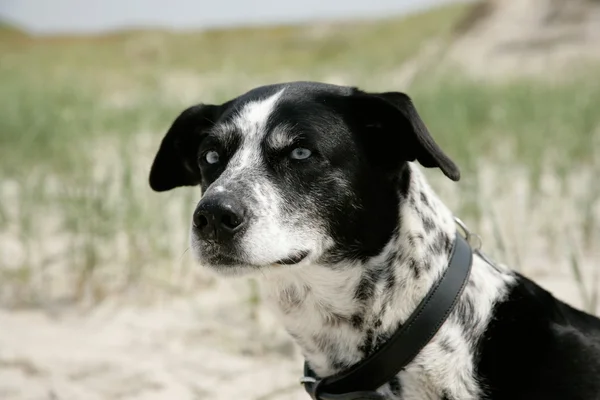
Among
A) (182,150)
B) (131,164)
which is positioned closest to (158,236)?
(131,164)

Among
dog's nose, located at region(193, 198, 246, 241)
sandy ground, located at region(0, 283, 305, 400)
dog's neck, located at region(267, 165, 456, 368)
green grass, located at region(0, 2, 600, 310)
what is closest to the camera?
dog's nose, located at region(193, 198, 246, 241)

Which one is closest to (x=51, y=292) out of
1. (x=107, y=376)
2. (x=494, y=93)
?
(x=107, y=376)

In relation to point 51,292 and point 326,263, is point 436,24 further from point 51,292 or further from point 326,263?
point 326,263

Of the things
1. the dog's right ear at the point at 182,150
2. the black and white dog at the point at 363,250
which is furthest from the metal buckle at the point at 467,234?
the dog's right ear at the point at 182,150

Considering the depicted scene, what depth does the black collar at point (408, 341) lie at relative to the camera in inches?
79.2

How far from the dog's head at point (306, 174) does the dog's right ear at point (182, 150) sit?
24 cm

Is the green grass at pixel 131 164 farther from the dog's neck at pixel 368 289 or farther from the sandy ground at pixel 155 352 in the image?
the dog's neck at pixel 368 289

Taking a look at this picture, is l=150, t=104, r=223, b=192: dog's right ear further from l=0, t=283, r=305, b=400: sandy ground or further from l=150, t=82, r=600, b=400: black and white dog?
l=0, t=283, r=305, b=400: sandy ground

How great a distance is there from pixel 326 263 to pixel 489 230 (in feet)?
9.59

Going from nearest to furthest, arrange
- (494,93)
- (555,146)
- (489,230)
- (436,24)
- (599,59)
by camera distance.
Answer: (489,230) < (555,146) < (494,93) < (599,59) < (436,24)

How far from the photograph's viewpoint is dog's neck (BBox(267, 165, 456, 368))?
208 cm

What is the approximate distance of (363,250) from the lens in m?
2.13

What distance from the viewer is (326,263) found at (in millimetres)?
2143

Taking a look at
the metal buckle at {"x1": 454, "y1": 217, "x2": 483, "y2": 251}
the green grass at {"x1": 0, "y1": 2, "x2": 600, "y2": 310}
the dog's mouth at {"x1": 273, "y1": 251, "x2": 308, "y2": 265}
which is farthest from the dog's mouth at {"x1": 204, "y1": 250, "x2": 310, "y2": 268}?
the green grass at {"x1": 0, "y1": 2, "x2": 600, "y2": 310}
